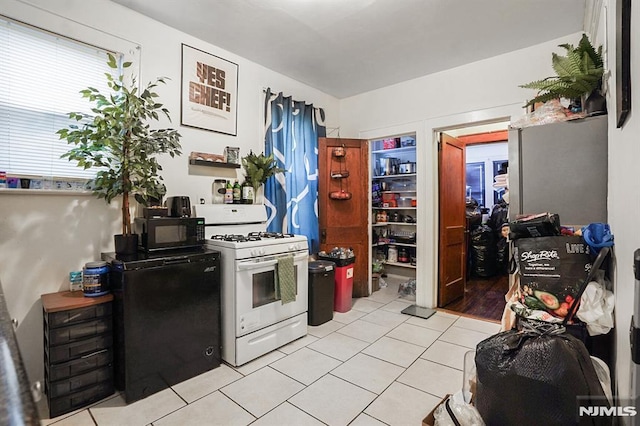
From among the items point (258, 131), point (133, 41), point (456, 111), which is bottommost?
point (258, 131)

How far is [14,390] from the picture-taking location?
40 cm

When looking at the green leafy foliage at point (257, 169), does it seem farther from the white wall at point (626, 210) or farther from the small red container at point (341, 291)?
the white wall at point (626, 210)

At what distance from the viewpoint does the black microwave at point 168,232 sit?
219cm

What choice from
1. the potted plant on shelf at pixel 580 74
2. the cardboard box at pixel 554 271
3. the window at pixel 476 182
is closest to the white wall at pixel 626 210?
the cardboard box at pixel 554 271

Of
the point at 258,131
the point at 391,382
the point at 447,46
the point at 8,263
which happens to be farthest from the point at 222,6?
the point at 391,382

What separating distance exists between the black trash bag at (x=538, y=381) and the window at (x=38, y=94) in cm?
284

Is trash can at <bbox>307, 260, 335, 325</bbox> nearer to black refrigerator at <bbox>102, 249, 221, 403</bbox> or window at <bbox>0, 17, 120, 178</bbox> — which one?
black refrigerator at <bbox>102, 249, 221, 403</bbox>

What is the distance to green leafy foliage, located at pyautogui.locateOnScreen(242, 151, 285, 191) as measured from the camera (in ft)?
10.6

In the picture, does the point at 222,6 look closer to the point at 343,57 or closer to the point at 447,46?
the point at 343,57

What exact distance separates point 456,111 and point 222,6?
266 centimetres

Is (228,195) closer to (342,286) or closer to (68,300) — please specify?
(68,300)

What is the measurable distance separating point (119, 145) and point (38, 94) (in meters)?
0.65

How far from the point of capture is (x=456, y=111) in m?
3.50

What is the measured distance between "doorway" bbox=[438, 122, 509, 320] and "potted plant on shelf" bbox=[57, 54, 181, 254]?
3.22m
